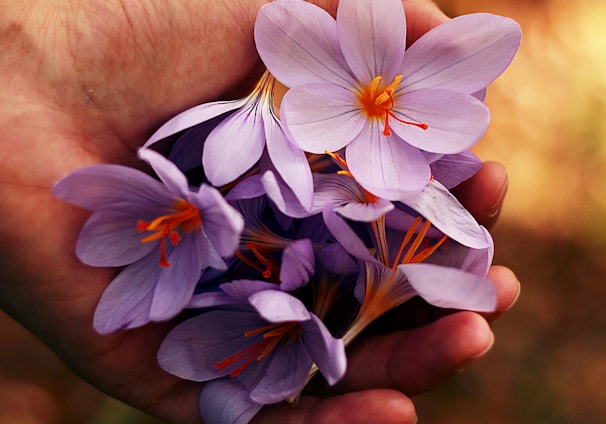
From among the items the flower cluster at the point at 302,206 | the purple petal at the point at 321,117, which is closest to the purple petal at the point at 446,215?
the flower cluster at the point at 302,206

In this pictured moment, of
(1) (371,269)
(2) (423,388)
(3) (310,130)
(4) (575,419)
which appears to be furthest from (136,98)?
(4) (575,419)

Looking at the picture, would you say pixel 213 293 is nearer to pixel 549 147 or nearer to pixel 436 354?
pixel 436 354

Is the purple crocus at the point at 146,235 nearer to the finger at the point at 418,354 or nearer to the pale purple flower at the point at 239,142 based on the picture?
the pale purple flower at the point at 239,142

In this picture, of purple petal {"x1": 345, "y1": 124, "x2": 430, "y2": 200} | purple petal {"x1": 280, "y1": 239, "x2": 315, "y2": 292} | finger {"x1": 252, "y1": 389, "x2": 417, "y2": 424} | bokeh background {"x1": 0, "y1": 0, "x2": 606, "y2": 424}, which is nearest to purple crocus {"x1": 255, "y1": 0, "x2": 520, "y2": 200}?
purple petal {"x1": 345, "y1": 124, "x2": 430, "y2": 200}

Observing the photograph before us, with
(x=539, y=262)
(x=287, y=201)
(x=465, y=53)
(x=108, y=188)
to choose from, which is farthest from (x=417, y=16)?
(x=539, y=262)

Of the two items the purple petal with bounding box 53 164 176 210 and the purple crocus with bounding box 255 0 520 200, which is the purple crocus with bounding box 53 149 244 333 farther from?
the purple crocus with bounding box 255 0 520 200

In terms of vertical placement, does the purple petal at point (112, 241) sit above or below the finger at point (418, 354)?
above

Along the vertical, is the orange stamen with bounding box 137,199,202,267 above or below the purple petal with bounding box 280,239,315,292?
above
